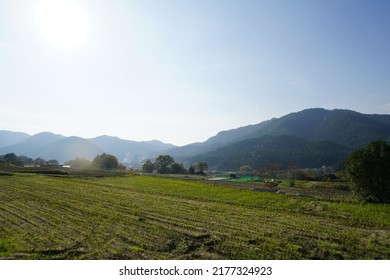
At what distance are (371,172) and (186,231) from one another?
80.0ft

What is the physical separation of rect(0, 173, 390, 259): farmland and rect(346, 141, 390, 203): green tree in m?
4.49

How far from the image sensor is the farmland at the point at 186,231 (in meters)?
13.7

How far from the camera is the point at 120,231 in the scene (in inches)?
679

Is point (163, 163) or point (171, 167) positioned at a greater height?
point (163, 163)

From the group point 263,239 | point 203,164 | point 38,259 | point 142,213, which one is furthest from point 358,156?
point 203,164

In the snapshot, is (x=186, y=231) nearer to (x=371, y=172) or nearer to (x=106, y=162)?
(x=371, y=172)

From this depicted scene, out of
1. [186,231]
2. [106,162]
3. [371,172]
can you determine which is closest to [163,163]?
[106,162]

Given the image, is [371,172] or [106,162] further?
[106,162]

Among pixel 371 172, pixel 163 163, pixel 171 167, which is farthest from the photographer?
pixel 163 163

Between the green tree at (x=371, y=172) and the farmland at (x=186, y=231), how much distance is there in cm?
449

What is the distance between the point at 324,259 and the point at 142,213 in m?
15.0

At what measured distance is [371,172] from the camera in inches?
1201

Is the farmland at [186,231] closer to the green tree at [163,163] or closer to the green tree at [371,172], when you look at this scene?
the green tree at [371,172]

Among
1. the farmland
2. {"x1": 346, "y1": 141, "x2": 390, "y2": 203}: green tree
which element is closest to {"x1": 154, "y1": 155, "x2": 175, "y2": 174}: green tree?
{"x1": 346, "y1": 141, "x2": 390, "y2": 203}: green tree
